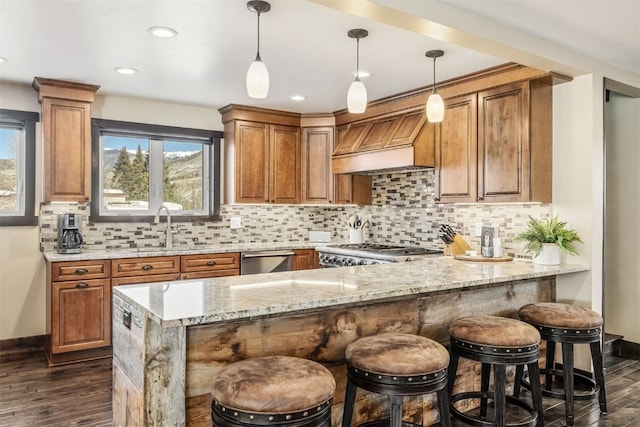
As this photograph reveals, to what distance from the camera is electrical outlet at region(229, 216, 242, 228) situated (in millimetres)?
5281

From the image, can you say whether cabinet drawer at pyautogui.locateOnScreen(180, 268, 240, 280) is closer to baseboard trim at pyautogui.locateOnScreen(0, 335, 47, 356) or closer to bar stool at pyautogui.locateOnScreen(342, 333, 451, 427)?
baseboard trim at pyautogui.locateOnScreen(0, 335, 47, 356)

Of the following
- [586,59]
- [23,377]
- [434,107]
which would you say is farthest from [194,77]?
[586,59]

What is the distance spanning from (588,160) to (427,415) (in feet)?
7.02

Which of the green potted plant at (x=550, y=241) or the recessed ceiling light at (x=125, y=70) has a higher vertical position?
the recessed ceiling light at (x=125, y=70)

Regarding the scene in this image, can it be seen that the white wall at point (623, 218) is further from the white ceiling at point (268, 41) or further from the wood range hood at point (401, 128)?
the wood range hood at point (401, 128)

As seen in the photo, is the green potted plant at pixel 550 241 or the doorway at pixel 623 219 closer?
the green potted plant at pixel 550 241

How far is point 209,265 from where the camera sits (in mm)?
4520

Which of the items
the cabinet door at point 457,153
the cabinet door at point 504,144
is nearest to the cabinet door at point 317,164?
the cabinet door at point 457,153

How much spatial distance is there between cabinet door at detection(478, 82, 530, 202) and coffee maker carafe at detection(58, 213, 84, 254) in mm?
3450

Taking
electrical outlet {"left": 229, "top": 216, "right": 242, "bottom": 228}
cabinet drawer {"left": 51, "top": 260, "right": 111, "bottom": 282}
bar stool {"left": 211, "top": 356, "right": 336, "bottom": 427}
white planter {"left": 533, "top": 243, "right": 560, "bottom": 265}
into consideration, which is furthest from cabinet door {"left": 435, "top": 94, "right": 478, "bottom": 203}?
cabinet drawer {"left": 51, "top": 260, "right": 111, "bottom": 282}

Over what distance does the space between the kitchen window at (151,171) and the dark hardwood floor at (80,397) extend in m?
1.45

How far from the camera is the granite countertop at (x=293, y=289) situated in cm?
182

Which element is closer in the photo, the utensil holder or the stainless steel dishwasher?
the stainless steel dishwasher

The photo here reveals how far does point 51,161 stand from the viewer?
4055mm
